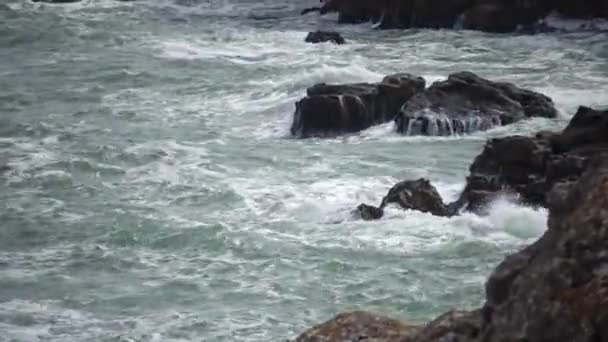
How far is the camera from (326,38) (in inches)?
1371

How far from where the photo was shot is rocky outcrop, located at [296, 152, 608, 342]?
14.8 ft

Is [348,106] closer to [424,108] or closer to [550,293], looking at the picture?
[424,108]

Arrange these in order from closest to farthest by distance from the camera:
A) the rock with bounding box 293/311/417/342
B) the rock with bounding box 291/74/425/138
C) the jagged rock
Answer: the rock with bounding box 293/311/417/342, the jagged rock, the rock with bounding box 291/74/425/138

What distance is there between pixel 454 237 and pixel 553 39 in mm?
18974

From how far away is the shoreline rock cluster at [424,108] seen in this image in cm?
2273

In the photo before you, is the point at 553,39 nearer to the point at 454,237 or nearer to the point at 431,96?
the point at 431,96

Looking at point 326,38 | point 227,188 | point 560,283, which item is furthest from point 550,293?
point 326,38

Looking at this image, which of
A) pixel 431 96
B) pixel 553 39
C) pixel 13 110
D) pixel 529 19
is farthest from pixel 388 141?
pixel 529 19

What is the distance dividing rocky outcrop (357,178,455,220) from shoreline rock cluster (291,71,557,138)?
5.59 meters

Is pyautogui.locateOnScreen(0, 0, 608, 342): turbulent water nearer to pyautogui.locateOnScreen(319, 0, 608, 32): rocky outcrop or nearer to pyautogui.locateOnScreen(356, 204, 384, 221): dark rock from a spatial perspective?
pyautogui.locateOnScreen(356, 204, 384, 221): dark rock

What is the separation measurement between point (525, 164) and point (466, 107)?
619cm

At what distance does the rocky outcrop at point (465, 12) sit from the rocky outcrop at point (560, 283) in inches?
1216

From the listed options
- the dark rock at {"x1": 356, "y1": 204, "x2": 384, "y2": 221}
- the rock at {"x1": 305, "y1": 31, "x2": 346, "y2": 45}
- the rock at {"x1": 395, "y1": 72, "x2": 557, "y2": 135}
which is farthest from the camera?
the rock at {"x1": 305, "y1": 31, "x2": 346, "y2": 45}

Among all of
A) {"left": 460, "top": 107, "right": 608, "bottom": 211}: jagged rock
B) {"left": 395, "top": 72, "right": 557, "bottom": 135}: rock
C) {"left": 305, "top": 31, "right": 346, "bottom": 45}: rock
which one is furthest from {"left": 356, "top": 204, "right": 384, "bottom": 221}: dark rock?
{"left": 305, "top": 31, "right": 346, "bottom": 45}: rock
